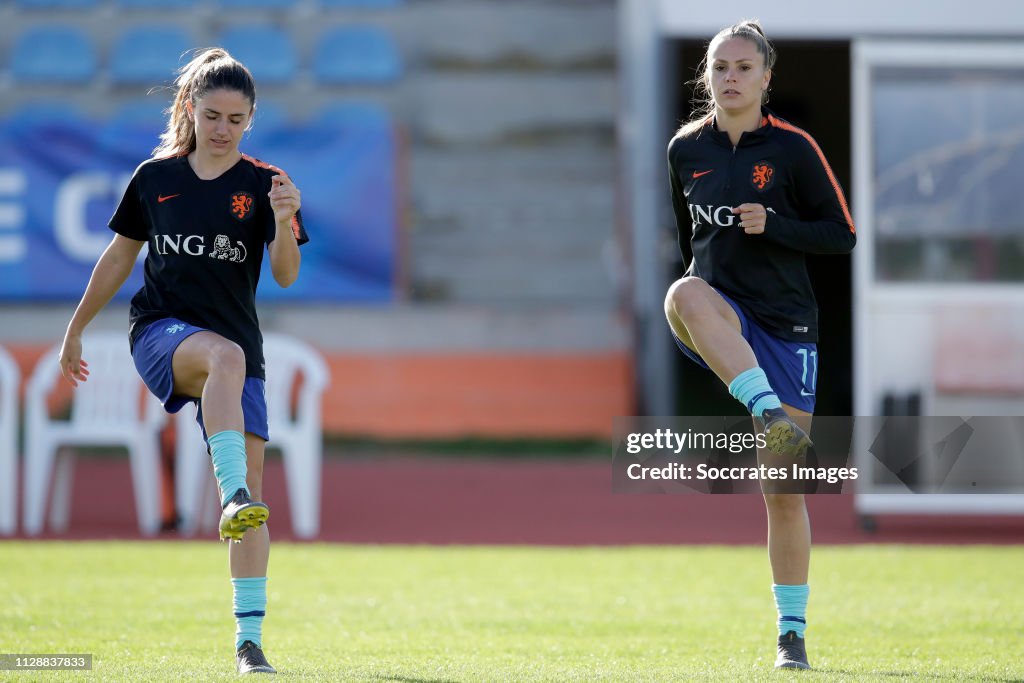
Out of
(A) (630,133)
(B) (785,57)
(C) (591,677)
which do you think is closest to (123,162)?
(A) (630,133)

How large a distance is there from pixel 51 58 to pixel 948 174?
31.0ft

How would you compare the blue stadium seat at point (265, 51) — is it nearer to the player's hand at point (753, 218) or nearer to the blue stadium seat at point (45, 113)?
the blue stadium seat at point (45, 113)

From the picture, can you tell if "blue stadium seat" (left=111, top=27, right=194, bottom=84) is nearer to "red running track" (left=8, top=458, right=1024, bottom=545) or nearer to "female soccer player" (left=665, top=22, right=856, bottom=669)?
"red running track" (left=8, top=458, right=1024, bottom=545)

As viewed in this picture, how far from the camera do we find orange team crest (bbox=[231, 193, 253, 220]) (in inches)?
170

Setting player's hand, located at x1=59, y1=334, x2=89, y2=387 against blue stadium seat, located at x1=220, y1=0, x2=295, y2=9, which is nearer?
player's hand, located at x1=59, y1=334, x2=89, y2=387

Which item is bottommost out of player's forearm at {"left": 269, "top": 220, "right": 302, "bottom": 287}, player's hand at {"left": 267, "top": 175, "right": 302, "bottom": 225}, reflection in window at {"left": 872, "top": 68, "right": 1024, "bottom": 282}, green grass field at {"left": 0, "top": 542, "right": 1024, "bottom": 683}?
green grass field at {"left": 0, "top": 542, "right": 1024, "bottom": 683}

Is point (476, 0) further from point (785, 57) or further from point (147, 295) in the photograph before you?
point (147, 295)

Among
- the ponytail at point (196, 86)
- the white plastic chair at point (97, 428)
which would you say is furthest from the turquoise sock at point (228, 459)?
the white plastic chair at point (97, 428)

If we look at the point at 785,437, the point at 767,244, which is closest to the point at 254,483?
the point at 785,437

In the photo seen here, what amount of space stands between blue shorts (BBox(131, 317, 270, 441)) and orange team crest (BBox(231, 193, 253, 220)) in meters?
0.36

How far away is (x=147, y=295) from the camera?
14.4 ft

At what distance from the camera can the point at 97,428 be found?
863 centimetres

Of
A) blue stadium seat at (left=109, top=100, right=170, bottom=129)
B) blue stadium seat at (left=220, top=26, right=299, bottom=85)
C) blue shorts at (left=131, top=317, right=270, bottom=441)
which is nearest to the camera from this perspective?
blue shorts at (left=131, top=317, right=270, bottom=441)

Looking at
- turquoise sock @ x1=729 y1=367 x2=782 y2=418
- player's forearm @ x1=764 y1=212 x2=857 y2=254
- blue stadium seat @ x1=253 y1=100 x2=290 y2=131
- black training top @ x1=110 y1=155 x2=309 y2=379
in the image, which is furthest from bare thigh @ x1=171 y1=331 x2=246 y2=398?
blue stadium seat @ x1=253 y1=100 x2=290 y2=131
